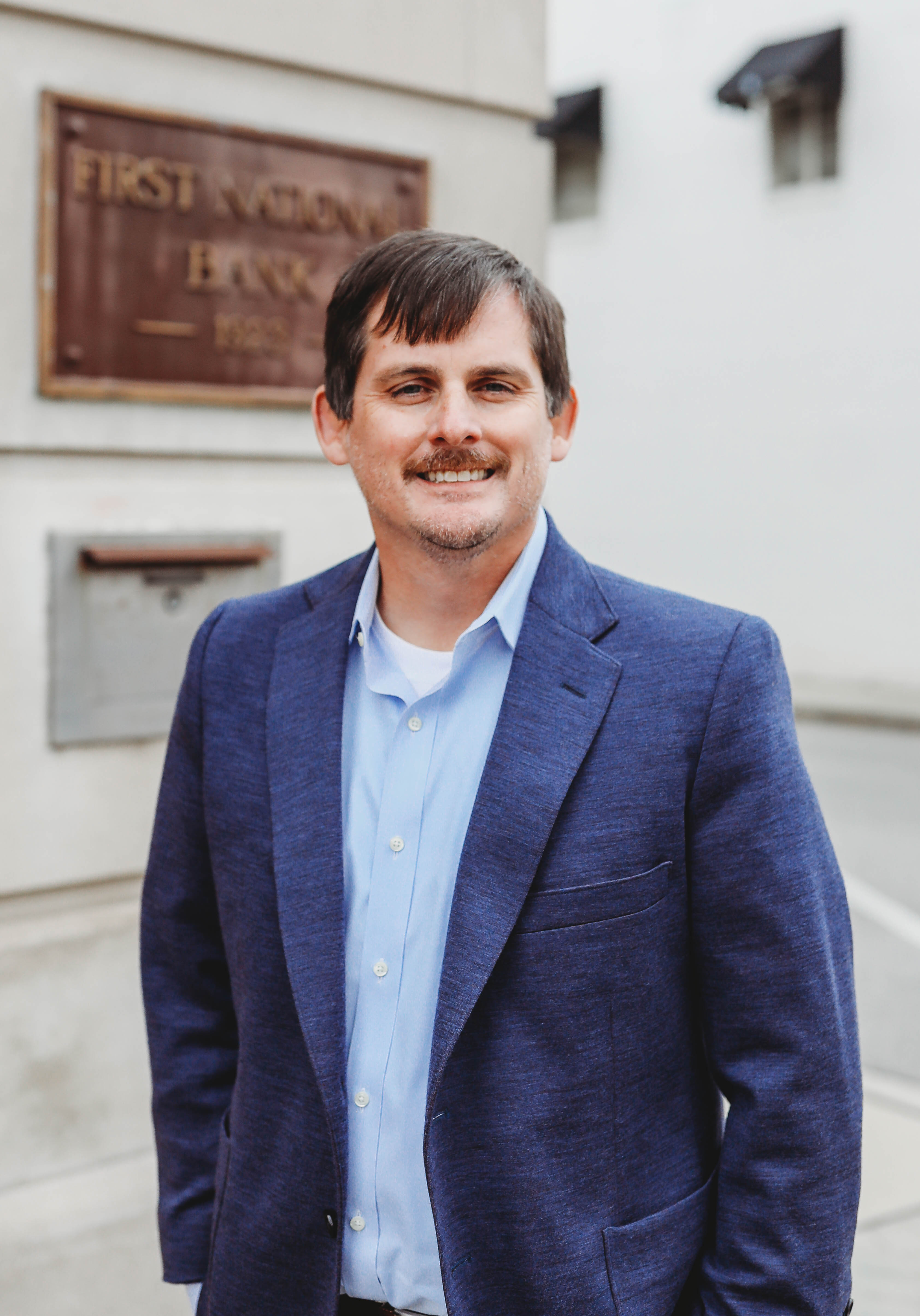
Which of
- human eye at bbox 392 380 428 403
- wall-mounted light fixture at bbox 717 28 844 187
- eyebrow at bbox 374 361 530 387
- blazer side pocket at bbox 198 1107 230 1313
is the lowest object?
blazer side pocket at bbox 198 1107 230 1313

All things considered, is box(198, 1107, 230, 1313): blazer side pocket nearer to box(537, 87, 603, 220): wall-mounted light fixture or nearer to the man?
the man

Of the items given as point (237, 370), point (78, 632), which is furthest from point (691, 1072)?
point (237, 370)

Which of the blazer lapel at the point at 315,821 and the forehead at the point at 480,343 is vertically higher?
the forehead at the point at 480,343

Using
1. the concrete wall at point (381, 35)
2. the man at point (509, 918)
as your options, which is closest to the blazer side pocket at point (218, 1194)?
the man at point (509, 918)

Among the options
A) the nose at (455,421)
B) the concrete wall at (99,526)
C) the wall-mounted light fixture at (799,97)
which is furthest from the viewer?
the wall-mounted light fixture at (799,97)

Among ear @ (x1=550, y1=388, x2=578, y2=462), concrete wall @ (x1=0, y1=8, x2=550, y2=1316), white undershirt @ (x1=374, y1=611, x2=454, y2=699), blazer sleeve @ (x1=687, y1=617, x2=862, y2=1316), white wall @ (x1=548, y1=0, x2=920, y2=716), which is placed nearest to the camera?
blazer sleeve @ (x1=687, y1=617, x2=862, y2=1316)

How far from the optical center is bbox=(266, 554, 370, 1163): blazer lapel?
1732 millimetres

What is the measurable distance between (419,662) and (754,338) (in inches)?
574

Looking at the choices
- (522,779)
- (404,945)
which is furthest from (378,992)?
(522,779)

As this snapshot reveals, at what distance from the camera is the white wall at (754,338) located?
14.1m

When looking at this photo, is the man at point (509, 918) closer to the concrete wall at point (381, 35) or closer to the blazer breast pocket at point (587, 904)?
the blazer breast pocket at point (587, 904)

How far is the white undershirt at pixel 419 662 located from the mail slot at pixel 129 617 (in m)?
1.46

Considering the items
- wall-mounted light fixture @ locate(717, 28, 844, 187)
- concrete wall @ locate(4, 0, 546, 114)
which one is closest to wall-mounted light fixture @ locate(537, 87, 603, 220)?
wall-mounted light fixture @ locate(717, 28, 844, 187)

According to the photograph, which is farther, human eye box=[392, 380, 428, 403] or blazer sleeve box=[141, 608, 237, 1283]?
blazer sleeve box=[141, 608, 237, 1283]
